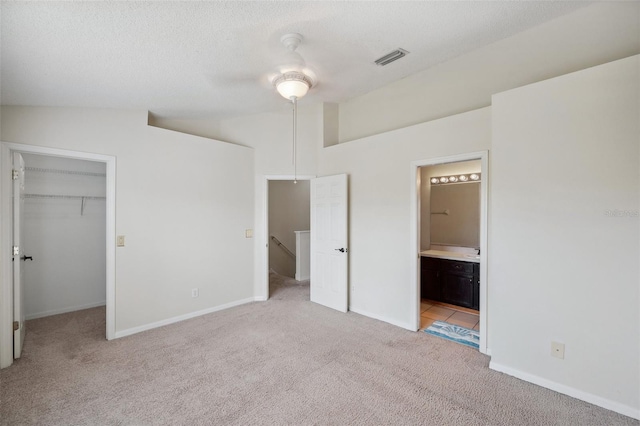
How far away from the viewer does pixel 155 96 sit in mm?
3172

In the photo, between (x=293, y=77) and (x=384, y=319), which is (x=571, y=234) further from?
(x=293, y=77)

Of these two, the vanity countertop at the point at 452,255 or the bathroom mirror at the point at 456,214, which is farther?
the bathroom mirror at the point at 456,214

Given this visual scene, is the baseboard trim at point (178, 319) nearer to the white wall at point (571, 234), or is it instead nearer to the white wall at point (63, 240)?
the white wall at point (63, 240)

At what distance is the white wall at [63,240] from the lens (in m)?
3.80

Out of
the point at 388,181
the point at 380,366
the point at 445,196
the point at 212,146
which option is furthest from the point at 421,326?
the point at 212,146

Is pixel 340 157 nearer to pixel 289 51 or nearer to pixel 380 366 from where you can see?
pixel 289 51

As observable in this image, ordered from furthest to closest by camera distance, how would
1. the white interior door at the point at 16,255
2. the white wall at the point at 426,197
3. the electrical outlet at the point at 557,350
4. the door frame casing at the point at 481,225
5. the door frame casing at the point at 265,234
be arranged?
1. the white wall at the point at 426,197
2. the door frame casing at the point at 265,234
3. the door frame casing at the point at 481,225
4. the white interior door at the point at 16,255
5. the electrical outlet at the point at 557,350

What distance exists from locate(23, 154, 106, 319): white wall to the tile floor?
477 centimetres

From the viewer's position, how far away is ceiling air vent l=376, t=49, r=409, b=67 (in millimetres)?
2791

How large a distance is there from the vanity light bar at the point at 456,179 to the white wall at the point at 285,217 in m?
3.35

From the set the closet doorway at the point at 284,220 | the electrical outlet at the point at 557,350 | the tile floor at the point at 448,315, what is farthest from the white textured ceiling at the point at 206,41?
the closet doorway at the point at 284,220

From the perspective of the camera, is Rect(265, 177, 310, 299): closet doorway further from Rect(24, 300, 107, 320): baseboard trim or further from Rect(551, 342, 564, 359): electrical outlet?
Rect(551, 342, 564, 359): electrical outlet

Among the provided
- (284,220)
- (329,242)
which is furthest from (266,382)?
(284,220)

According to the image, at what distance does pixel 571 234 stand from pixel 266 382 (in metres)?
2.72
